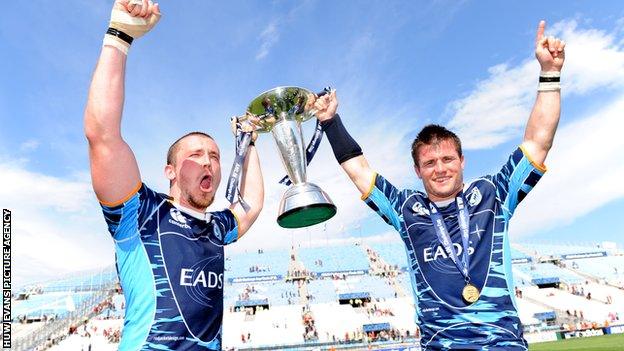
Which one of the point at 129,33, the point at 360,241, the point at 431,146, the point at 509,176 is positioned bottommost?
the point at 509,176

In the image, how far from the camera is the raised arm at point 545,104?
3383 mm

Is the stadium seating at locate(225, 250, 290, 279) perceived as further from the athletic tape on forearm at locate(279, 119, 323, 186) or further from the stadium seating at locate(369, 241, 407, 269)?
the athletic tape on forearm at locate(279, 119, 323, 186)

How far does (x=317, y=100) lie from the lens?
4.23 m

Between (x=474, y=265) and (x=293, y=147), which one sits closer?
(x=474, y=265)

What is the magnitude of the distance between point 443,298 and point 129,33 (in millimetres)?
2646

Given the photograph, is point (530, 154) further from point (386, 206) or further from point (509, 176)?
point (386, 206)

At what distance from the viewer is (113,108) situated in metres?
2.34

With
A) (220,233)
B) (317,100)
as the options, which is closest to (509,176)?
(317,100)

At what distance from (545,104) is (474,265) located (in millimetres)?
1364

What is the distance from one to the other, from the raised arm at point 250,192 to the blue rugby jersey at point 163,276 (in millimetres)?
857

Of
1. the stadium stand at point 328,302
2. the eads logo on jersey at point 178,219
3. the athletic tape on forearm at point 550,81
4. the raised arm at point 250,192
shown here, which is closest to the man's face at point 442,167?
the athletic tape on forearm at point 550,81

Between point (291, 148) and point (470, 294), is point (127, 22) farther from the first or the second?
point (470, 294)

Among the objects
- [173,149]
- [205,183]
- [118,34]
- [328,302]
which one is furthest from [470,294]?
[328,302]

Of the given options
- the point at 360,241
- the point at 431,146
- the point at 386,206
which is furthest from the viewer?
the point at 360,241
